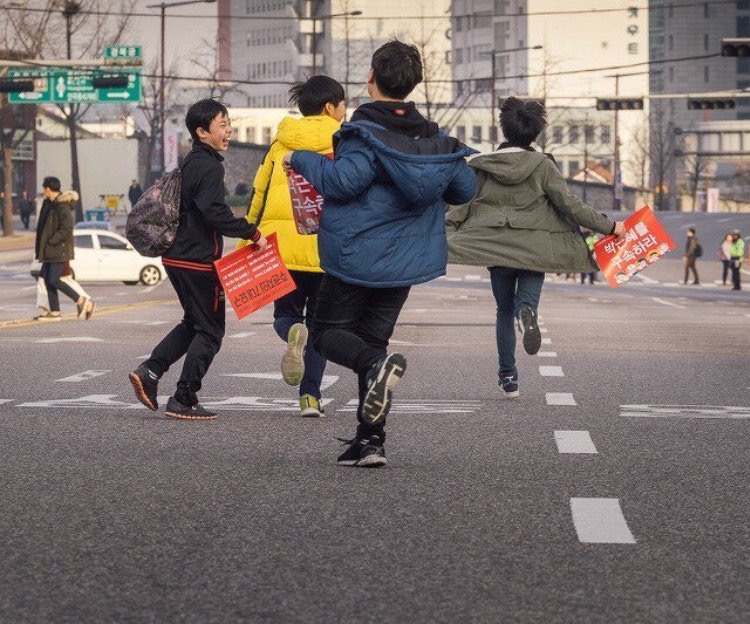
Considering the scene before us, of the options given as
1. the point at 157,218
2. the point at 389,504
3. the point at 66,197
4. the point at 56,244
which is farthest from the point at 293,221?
the point at 56,244

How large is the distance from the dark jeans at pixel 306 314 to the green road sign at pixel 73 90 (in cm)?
4442

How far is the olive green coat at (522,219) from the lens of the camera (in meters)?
10.7

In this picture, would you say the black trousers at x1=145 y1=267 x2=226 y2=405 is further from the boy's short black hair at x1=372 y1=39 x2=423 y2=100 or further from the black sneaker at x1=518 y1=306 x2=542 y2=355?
the boy's short black hair at x1=372 y1=39 x2=423 y2=100

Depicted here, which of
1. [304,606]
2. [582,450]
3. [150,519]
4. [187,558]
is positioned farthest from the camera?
[582,450]

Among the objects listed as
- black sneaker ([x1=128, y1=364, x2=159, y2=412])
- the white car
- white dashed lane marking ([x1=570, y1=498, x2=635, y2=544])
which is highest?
black sneaker ([x1=128, y1=364, x2=159, y2=412])

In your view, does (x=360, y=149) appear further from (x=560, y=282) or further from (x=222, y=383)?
(x=560, y=282)

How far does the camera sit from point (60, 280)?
21906 millimetres

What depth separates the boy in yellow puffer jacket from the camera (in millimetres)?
8844

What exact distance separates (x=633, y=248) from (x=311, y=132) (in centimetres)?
310

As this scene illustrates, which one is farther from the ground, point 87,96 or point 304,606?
point 87,96

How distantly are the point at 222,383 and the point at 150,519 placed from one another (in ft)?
20.0

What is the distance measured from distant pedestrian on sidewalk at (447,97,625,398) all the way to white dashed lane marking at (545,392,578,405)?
23 cm

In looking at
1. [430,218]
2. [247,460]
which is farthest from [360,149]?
[247,460]

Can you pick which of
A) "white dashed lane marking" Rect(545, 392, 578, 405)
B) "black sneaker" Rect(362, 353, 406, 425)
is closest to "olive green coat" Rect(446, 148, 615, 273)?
"white dashed lane marking" Rect(545, 392, 578, 405)
